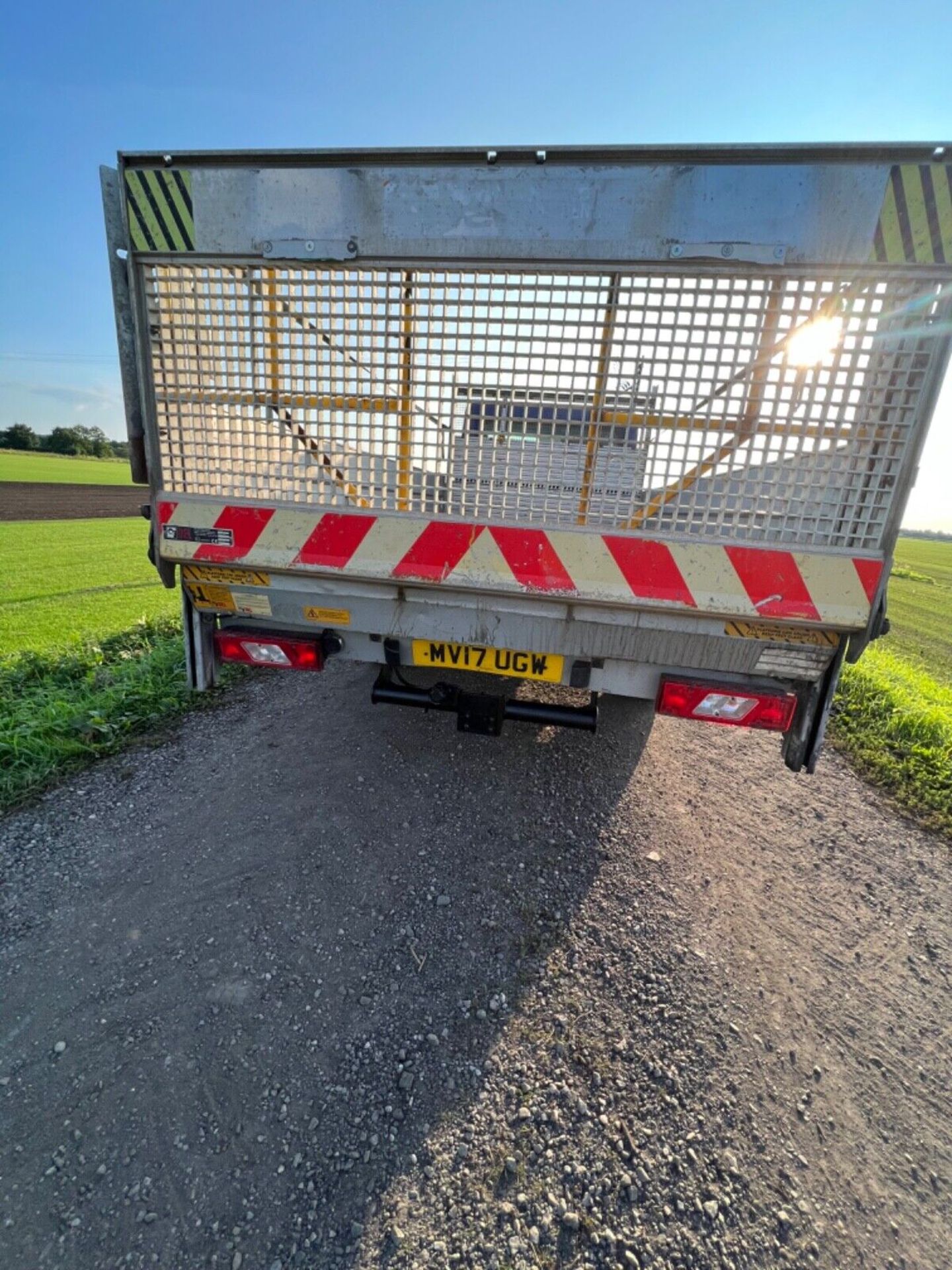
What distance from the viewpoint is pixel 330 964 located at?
6.89ft

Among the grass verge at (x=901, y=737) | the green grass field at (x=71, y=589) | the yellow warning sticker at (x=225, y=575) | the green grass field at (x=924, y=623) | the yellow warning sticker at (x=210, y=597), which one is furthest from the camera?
the green grass field at (x=924, y=623)

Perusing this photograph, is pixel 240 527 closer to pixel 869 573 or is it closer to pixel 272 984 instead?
pixel 272 984

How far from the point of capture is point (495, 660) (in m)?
2.41

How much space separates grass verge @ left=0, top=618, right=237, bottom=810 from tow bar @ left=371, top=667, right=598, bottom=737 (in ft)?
6.32

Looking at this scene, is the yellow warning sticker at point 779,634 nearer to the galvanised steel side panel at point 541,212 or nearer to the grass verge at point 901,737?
the galvanised steel side panel at point 541,212

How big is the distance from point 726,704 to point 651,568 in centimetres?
67

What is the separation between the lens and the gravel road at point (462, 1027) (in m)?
1.44

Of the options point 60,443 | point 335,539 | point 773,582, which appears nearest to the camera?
point 773,582

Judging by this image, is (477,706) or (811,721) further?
(477,706)

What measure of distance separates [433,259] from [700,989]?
2728 millimetres

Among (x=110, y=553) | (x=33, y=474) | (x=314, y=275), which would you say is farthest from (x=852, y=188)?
(x=33, y=474)

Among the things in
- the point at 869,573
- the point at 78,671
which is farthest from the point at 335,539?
the point at 78,671

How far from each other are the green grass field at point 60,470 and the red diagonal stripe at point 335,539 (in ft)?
122

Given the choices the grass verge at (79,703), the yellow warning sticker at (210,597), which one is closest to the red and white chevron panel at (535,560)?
the yellow warning sticker at (210,597)
